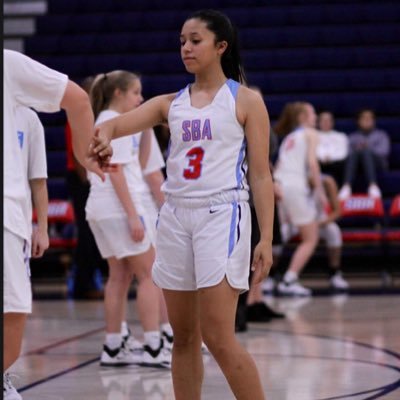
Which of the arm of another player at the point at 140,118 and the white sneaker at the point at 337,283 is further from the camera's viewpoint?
the white sneaker at the point at 337,283

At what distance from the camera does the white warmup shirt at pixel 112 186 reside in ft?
19.0

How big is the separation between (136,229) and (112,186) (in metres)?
0.29

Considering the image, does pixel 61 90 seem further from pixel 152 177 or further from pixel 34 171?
pixel 152 177

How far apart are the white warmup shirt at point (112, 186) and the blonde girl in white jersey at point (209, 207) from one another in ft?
6.73

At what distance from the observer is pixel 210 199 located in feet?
11.8

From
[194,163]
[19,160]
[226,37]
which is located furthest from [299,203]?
[19,160]

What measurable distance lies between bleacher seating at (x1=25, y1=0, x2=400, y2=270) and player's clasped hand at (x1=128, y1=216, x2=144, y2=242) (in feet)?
25.0

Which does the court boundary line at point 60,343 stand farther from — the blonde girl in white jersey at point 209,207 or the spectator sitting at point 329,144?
the spectator sitting at point 329,144

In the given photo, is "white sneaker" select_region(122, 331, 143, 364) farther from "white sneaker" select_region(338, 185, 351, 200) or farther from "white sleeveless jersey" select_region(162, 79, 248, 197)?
"white sneaker" select_region(338, 185, 351, 200)

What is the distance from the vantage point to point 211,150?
3.61 metres

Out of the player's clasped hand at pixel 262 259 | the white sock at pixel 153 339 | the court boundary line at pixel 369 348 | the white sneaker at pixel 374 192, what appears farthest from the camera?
the white sneaker at pixel 374 192

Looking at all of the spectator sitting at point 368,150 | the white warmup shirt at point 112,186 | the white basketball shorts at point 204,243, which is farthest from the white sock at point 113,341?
the spectator sitting at point 368,150

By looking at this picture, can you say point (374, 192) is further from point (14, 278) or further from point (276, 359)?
point (14, 278)

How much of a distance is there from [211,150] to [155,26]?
1195 cm
